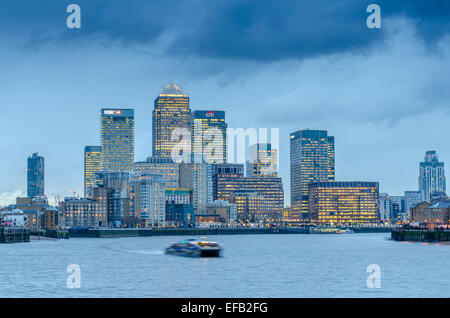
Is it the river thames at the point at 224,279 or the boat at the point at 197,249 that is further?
the boat at the point at 197,249

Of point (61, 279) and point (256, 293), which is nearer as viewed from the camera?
point (256, 293)

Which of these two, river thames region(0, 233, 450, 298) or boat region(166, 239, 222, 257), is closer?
river thames region(0, 233, 450, 298)

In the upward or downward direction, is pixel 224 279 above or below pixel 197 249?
below

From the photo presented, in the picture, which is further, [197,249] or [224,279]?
[197,249]

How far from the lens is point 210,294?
67312mm
